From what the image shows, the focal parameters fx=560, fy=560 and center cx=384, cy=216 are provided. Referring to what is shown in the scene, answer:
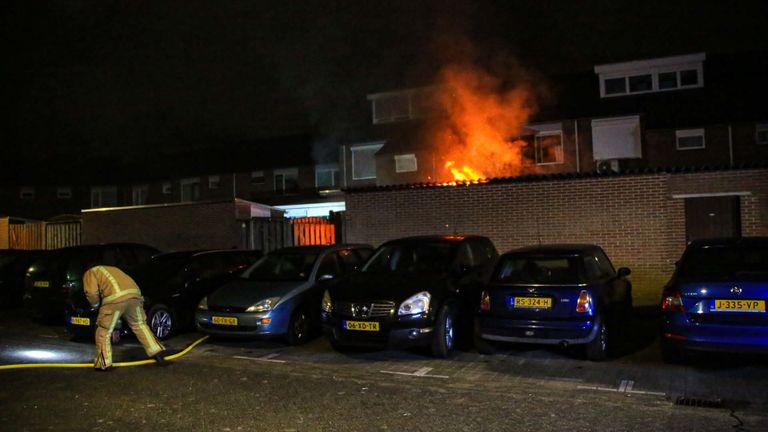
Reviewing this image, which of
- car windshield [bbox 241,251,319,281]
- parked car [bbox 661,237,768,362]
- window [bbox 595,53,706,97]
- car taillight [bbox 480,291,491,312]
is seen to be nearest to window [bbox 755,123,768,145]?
window [bbox 595,53,706,97]

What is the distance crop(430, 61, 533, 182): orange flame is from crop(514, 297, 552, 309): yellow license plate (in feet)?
51.3

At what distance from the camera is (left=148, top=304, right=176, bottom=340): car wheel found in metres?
8.93

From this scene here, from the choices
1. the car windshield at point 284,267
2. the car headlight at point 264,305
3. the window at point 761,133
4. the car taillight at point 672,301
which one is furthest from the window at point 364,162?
the car taillight at point 672,301

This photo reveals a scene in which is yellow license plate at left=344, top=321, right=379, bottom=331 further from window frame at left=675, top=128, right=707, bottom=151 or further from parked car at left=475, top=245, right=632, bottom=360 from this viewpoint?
window frame at left=675, top=128, right=707, bottom=151

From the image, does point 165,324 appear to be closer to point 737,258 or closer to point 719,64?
point 737,258

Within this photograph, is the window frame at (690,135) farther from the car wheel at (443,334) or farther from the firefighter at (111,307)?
the firefighter at (111,307)

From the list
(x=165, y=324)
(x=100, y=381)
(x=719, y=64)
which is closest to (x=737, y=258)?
(x=100, y=381)

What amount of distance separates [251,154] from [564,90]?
19910mm

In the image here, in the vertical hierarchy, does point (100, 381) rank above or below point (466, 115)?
below

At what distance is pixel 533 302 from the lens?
669 centimetres

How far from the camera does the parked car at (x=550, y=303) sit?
21.4 ft

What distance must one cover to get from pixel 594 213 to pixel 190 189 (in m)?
29.7

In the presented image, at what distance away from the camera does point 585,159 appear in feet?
78.7

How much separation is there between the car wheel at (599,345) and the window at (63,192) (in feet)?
130
